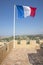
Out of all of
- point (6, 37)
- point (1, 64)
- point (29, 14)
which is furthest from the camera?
point (6, 37)

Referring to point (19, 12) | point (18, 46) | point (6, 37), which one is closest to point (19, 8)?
point (19, 12)

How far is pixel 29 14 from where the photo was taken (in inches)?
328

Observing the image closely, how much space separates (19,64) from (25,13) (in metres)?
2.97

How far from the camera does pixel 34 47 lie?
1073 cm

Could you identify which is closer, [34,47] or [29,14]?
[29,14]

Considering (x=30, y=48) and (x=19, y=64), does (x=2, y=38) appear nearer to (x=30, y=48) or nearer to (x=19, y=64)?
(x=30, y=48)

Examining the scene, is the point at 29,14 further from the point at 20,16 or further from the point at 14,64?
the point at 14,64

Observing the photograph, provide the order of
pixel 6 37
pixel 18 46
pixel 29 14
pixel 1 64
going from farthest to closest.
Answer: pixel 6 37, pixel 18 46, pixel 29 14, pixel 1 64

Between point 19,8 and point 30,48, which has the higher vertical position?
point 19,8

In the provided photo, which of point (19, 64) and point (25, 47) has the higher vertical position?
point (19, 64)

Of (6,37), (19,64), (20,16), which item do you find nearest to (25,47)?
(20,16)

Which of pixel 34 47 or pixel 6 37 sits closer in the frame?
pixel 34 47

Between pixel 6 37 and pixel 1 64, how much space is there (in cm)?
1058

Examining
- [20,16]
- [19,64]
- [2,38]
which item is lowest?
[2,38]
